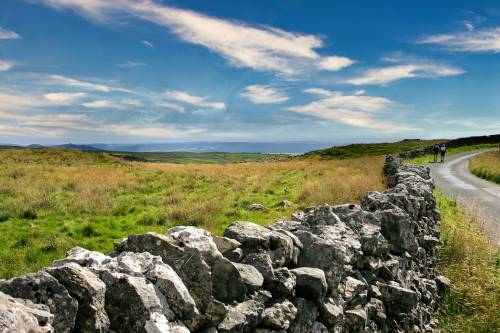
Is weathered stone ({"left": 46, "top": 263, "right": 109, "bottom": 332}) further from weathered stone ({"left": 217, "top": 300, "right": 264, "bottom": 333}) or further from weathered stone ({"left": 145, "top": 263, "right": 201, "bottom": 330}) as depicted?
weathered stone ({"left": 217, "top": 300, "right": 264, "bottom": 333})

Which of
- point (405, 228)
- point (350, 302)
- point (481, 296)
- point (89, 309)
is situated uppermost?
point (89, 309)

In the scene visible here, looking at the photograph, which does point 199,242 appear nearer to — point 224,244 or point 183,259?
point 183,259

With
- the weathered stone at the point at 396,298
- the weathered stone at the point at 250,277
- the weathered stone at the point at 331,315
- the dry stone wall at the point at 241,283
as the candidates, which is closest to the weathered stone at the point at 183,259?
the dry stone wall at the point at 241,283

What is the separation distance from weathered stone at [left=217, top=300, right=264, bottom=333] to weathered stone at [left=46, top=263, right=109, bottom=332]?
1333 millimetres

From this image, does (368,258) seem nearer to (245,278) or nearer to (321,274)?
(321,274)

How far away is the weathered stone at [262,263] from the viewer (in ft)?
16.0

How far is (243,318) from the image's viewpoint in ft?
13.8

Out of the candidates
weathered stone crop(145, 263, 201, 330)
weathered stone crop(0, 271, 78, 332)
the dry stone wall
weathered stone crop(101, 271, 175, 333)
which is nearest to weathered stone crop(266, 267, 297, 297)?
the dry stone wall

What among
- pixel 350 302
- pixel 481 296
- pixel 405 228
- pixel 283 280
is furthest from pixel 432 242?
pixel 283 280

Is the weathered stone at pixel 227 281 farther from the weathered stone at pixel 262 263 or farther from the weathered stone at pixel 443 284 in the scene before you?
the weathered stone at pixel 443 284

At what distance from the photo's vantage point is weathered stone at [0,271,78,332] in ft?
9.69

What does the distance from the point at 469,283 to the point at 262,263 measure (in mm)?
7591

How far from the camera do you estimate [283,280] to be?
4.92m

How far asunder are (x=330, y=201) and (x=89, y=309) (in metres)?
15.1
